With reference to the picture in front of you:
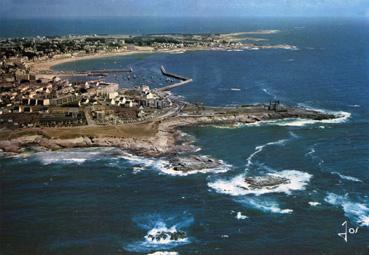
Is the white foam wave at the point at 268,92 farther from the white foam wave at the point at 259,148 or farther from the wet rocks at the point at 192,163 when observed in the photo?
the wet rocks at the point at 192,163

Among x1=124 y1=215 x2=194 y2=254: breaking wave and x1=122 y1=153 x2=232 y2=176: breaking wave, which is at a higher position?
x1=122 y1=153 x2=232 y2=176: breaking wave

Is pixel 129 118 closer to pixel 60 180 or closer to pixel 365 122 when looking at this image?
pixel 60 180

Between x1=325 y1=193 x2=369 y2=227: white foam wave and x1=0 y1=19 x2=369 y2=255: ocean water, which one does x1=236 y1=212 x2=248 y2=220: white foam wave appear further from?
x1=325 y1=193 x2=369 y2=227: white foam wave

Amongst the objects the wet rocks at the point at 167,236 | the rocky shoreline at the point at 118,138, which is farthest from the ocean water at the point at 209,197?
the rocky shoreline at the point at 118,138

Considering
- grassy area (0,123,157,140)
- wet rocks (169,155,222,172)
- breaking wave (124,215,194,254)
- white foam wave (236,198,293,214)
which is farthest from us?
grassy area (0,123,157,140)

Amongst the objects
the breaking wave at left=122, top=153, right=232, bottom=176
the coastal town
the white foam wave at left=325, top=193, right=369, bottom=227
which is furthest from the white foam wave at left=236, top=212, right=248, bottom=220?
the coastal town
